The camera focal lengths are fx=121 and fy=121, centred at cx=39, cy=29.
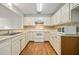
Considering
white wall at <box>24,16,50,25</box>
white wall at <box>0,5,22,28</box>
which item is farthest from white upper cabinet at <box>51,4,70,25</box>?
white wall at <box>24,16,50,25</box>

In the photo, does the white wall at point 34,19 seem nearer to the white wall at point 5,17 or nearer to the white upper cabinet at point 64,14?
the white upper cabinet at point 64,14

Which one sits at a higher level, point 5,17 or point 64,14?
point 64,14

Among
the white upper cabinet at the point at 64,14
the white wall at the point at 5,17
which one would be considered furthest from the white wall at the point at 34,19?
the white wall at the point at 5,17

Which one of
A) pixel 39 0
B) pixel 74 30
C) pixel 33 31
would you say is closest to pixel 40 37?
pixel 33 31

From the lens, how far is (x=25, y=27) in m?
9.45

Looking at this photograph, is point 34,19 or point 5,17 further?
point 34,19

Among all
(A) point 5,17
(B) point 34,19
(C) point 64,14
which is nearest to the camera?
(A) point 5,17

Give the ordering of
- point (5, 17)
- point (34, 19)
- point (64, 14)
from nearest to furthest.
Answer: point (5, 17)
point (64, 14)
point (34, 19)

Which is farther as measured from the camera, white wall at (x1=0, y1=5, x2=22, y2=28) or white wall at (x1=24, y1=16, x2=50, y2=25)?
white wall at (x1=24, y1=16, x2=50, y2=25)

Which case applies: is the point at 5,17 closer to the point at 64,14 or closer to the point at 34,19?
the point at 64,14

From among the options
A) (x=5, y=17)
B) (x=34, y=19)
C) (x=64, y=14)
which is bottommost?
(x=5, y=17)

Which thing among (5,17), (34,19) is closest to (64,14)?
(5,17)

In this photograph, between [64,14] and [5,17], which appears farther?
[64,14]

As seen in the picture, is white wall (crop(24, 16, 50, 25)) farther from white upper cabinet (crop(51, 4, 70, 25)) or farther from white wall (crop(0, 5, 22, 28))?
white wall (crop(0, 5, 22, 28))
